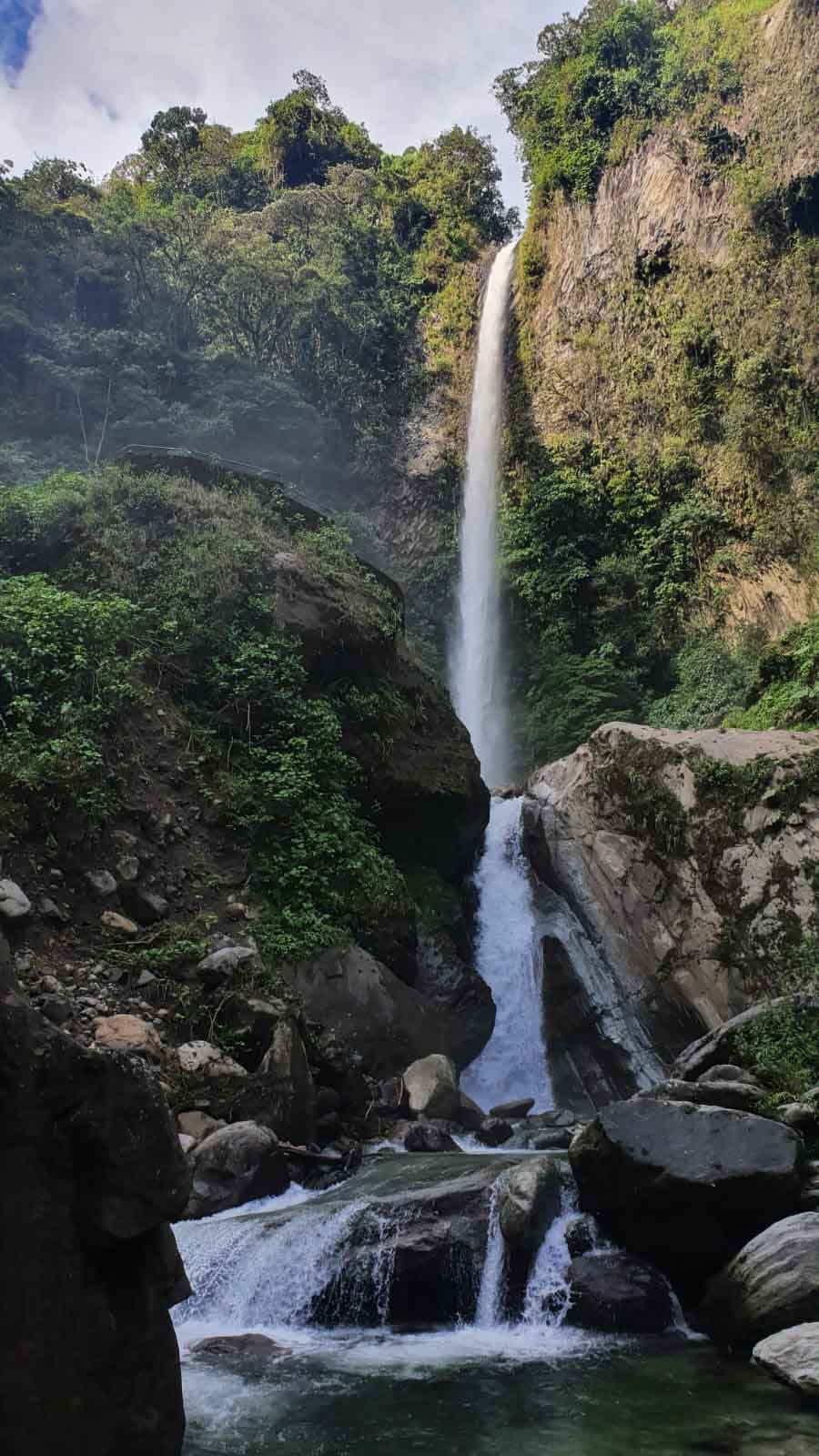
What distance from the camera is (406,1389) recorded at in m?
5.60

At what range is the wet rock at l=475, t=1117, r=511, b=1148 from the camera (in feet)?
34.1

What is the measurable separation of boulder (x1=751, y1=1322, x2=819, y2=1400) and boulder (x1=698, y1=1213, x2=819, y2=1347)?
0.15m

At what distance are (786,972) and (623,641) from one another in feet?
42.0

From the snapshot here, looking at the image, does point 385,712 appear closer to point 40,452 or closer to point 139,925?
point 139,925

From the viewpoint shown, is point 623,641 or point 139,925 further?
point 623,641

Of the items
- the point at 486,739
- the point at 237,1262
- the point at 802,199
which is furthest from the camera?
the point at 486,739

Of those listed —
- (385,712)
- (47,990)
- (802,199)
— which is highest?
(802,199)

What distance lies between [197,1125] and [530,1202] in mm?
3229

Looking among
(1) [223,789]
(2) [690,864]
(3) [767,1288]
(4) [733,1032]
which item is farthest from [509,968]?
(3) [767,1288]

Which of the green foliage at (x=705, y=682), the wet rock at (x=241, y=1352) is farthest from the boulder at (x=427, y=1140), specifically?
the green foliage at (x=705, y=682)

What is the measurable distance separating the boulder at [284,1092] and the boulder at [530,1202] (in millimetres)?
2685

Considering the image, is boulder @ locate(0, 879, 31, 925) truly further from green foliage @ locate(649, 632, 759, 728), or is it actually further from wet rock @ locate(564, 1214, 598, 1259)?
green foliage @ locate(649, 632, 759, 728)

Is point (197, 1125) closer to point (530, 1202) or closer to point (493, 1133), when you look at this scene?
point (530, 1202)

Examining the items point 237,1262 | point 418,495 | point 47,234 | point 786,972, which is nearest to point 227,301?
point 47,234
